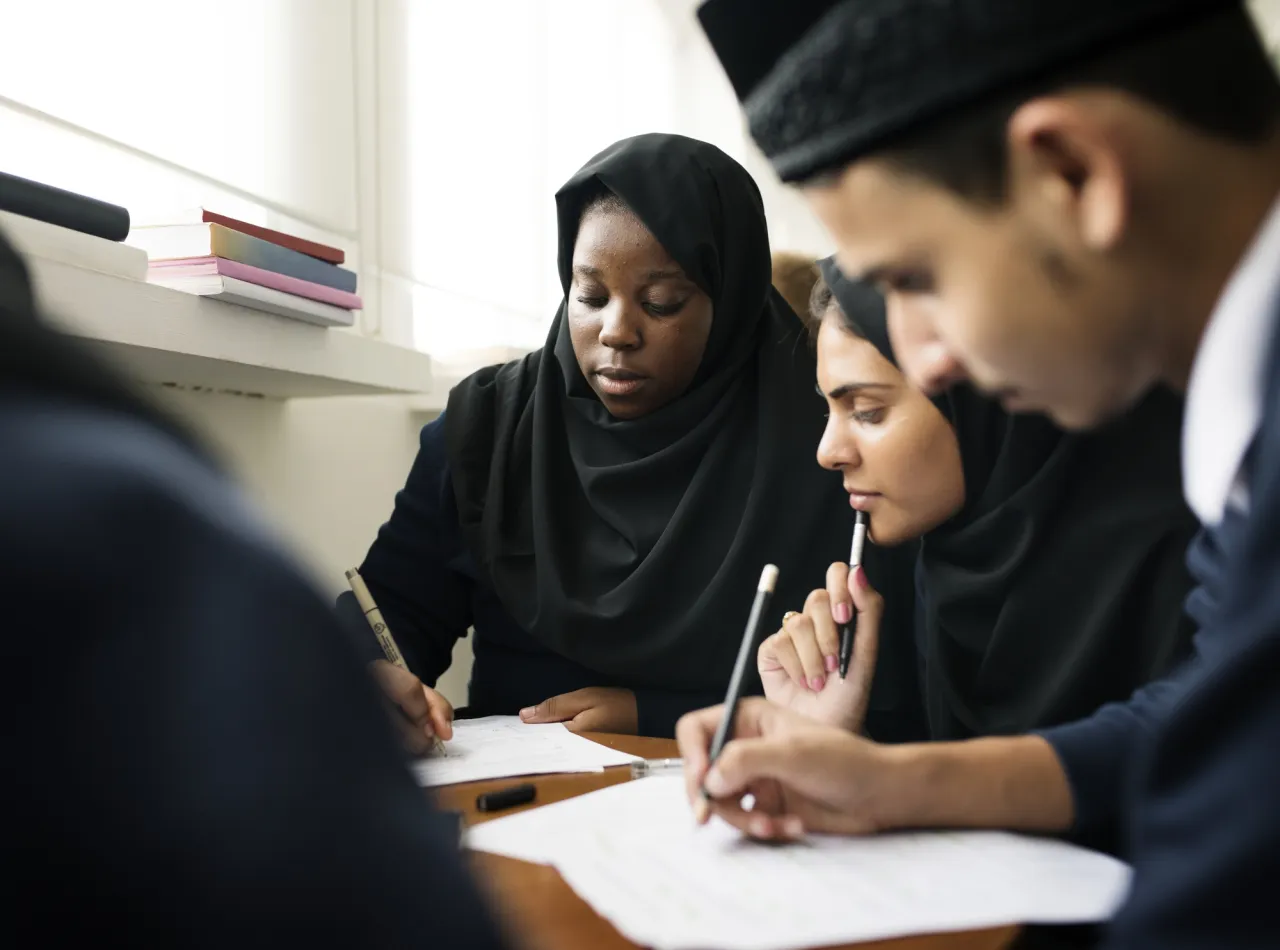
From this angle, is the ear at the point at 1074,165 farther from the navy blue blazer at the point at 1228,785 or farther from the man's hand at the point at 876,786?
the man's hand at the point at 876,786

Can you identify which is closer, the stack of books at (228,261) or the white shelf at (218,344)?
the white shelf at (218,344)

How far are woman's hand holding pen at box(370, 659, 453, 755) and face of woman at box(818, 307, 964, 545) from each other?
1.80ft

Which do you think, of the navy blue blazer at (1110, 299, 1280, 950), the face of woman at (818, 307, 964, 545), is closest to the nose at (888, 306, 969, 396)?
the navy blue blazer at (1110, 299, 1280, 950)

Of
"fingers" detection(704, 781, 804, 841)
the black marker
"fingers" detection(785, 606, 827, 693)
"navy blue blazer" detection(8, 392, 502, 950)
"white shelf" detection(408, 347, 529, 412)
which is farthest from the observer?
"white shelf" detection(408, 347, 529, 412)

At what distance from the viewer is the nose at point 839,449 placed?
1180 millimetres

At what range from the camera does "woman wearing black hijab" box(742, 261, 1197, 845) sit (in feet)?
3.46

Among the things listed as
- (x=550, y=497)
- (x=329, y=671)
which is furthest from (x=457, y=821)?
(x=550, y=497)

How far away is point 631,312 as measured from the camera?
1438 mm

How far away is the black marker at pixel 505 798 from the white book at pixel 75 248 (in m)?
0.70

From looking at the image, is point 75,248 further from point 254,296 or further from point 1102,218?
point 1102,218

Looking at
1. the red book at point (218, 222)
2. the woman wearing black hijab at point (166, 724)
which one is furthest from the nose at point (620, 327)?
the woman wearing black hijab at point (166, 724)

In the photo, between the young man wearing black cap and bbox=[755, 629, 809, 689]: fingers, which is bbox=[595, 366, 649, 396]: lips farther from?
the young man wearing black cap

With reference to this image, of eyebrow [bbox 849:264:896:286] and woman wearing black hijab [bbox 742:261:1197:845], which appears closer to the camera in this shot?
eyebrow [bbox 849:264:896:286]

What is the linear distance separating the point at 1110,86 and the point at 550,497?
Result: 1105mm
